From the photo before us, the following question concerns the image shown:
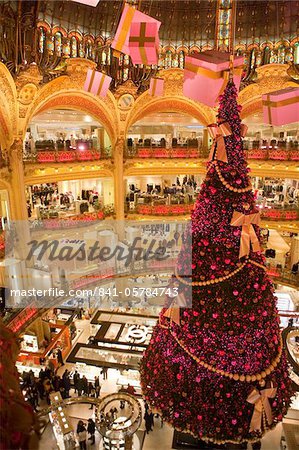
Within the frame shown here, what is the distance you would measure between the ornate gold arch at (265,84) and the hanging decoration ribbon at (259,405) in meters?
15.5

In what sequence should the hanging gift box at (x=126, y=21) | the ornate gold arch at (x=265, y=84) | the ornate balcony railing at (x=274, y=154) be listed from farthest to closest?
the ornate balcony railing at (x=274, y=154)
the ornate gold arch at (x=265, y=84)
the hanging gift box at (x=126, y=21)

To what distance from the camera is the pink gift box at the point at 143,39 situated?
5934 mm

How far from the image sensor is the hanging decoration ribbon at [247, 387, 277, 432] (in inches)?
222

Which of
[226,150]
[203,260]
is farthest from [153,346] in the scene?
[226,150]

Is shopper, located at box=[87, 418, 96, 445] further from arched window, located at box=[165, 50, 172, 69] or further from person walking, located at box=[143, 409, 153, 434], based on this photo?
arched window, located at box=[165, 50, 172, 69]

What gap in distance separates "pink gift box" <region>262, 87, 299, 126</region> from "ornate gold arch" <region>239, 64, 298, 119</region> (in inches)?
434

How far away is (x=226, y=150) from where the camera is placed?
5.75m

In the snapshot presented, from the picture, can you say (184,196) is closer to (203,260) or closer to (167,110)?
(167,110)

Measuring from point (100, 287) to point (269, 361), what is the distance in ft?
43.1

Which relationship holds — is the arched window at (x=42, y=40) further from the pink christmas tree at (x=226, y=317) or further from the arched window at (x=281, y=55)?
the pink christmas tree at (x=226, y=317)

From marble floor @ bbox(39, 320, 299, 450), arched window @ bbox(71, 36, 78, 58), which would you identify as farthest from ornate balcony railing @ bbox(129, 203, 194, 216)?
marble floor @ bbox(39, 320, 299, 450)

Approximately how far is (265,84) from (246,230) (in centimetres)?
1474

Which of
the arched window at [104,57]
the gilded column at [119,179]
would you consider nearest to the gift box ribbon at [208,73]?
the arched window at [104,57]

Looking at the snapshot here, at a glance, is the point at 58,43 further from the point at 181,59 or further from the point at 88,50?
the point at 181,59
